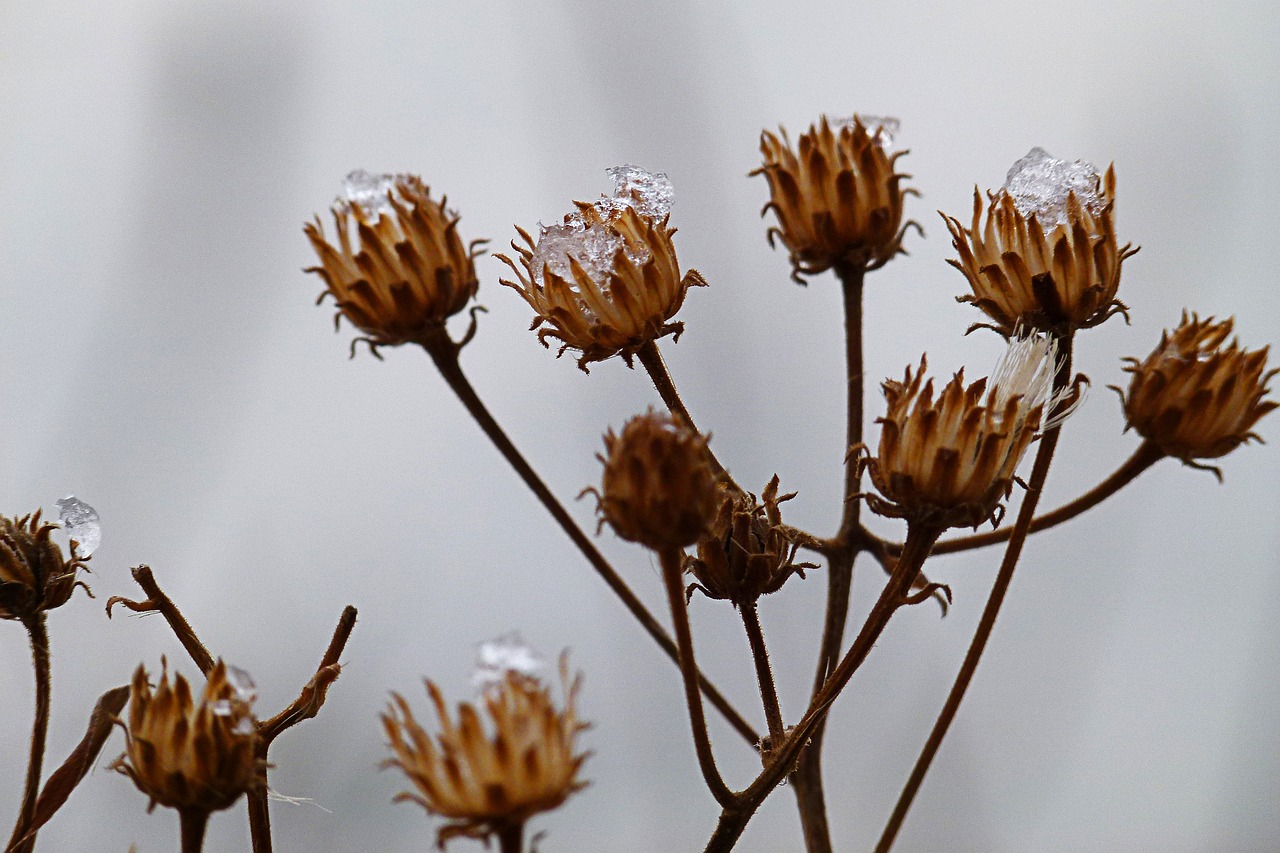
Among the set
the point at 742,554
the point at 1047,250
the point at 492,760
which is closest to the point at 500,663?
the point at 492,760

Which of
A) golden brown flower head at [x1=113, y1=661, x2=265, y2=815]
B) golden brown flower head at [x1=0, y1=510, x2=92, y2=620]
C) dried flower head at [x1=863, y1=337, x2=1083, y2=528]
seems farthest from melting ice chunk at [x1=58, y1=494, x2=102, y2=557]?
dried flower head at [x1=863, y1=337, x2=1083, y2=528]

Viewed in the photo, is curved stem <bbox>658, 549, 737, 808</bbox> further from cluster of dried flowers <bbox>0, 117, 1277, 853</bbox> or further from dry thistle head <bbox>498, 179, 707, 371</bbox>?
dry thistle head <bbox>498, 179, 707, 371</bbox>

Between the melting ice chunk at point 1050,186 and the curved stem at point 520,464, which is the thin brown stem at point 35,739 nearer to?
the curved stem at point 520,464

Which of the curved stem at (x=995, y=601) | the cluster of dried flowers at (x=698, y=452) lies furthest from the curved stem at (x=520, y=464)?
the curved stem at (x=995, y=601)

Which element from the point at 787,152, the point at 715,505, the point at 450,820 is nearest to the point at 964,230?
the point at 787,152

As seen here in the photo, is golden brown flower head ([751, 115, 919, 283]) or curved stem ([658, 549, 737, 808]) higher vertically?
golden brown flower head ([751, 115, 919, 283])

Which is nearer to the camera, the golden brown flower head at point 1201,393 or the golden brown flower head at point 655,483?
the golden brown flower head at point 655,483

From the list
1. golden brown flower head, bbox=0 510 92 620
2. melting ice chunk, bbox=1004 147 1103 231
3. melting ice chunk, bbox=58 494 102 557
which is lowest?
golden brown flower head, bbox=0 510 92 620

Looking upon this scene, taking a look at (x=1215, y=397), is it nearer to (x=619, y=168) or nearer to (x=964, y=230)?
(x=964, y=230)
